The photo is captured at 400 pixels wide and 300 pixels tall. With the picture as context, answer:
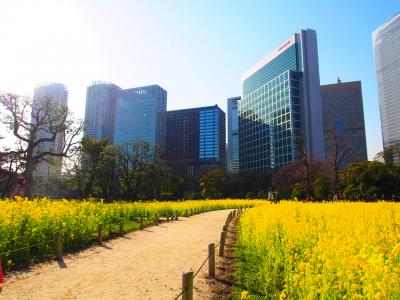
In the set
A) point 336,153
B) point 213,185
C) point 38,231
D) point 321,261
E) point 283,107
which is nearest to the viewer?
point 321,261

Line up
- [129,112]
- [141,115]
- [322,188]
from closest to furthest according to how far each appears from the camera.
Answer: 1. [322,188]
2. [141,115]
3. [129,112]

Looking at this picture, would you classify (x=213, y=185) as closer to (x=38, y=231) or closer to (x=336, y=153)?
(x=336, y=153)

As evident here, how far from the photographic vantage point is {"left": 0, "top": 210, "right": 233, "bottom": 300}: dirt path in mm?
6055

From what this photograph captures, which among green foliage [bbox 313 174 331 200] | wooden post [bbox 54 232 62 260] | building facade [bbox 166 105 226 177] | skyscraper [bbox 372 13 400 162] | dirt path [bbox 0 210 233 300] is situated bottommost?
dirt path [bbox 0 210 233 300]

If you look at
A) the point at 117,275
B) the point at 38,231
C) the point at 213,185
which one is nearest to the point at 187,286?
the point at 117,275

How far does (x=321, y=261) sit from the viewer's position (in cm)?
499

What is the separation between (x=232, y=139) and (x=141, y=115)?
54.1 metres

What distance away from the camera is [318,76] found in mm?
96500

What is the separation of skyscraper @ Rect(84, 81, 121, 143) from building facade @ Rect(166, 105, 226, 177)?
23.7 m

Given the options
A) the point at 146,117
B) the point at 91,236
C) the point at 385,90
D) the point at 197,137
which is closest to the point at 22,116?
the point at 91,236

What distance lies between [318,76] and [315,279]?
101416 millimetres

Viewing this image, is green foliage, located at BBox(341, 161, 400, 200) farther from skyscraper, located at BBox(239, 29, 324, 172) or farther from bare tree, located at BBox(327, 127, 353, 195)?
skyscraper, located at BBox(239, 29, 324, 172)

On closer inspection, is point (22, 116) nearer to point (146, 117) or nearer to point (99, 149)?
point (99, 149)

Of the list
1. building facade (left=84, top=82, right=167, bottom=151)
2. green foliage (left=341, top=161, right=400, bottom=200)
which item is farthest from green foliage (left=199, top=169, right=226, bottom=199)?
building facade (left=84, top=82, right=167, bottom=151)
